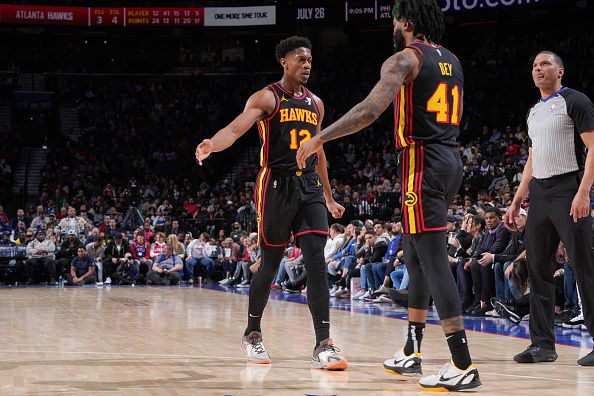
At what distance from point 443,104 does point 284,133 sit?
1.36 meters

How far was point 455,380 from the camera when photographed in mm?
3840

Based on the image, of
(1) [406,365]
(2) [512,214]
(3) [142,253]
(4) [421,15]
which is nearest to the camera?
(4) [421,15]

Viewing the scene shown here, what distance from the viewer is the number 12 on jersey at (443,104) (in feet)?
13.4

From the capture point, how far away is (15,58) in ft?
102

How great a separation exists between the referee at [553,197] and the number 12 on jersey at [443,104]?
1217 millimetres

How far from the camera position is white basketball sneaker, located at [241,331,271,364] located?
4.93 metres

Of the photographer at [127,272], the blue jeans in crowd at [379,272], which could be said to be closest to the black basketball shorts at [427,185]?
the blue jeans in crowd at [379,272]

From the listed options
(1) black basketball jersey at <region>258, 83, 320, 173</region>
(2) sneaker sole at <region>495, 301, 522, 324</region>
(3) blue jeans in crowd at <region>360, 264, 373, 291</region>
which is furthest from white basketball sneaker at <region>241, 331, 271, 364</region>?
(3) blue jeans in crowd at <region>360, 264, 373, 291</region>

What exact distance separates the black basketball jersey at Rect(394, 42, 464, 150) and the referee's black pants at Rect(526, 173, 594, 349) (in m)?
1.32

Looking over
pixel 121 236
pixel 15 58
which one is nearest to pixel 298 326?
pixel 121 236

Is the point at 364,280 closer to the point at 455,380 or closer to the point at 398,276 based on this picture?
the point at 398,276

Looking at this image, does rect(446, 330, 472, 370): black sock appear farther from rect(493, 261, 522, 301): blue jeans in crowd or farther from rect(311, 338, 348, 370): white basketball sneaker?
rect(493, 261, 522, 301): blue jeans in crowd

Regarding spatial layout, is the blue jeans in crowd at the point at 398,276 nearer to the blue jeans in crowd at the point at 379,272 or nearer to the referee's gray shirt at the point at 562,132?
the blue jeans in crowd at the point at 379,272

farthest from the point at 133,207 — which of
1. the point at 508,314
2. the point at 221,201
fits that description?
the point at 508,314
